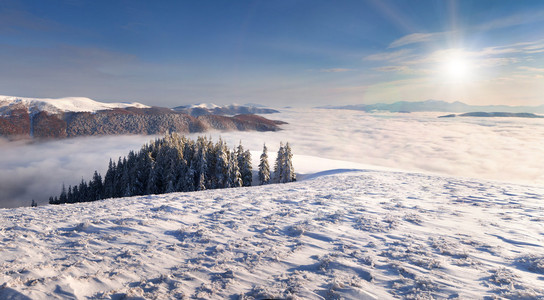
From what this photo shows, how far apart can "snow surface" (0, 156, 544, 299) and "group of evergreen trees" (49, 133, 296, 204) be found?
32.2 meters

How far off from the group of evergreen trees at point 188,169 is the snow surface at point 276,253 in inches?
1269

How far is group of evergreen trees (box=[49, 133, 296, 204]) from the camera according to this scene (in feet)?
143

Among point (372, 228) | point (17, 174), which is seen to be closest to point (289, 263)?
point (372, 228)

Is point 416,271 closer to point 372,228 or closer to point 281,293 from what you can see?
point 372,228

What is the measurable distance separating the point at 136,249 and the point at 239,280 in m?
3.57

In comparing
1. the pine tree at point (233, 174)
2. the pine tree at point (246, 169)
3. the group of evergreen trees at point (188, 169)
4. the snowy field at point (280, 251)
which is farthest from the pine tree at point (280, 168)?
the snowy field at point (280, 251)

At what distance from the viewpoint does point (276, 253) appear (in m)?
6.73

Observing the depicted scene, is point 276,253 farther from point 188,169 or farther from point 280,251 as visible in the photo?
point 188,169

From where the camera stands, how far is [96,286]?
503 cm

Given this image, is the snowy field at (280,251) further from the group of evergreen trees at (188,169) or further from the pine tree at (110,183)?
the pine tree at (110,183)

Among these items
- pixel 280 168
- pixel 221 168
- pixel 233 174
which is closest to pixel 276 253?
pixel 233 174

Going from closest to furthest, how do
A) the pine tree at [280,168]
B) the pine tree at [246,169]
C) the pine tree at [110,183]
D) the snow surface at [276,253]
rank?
the snow surface at [276,253] < the pine tree at [246,169] < the pine tree at [280,168] < the pine tree at [110,183]

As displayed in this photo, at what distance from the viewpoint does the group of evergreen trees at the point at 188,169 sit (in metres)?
43.7

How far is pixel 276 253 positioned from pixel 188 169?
40499mm
